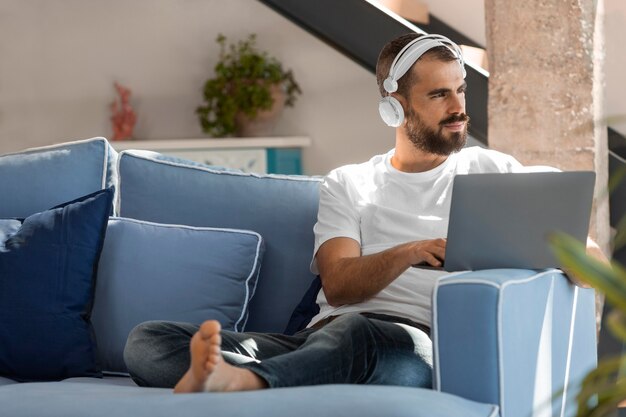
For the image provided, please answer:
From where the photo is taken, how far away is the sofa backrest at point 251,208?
2.57 m

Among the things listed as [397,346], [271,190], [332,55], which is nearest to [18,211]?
[271,190]

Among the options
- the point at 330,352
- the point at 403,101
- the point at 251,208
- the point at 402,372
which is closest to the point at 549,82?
the point at 403,101

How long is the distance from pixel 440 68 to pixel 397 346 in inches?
34.2

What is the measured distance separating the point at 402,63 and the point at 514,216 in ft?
2.73

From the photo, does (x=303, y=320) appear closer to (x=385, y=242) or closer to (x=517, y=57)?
(x=385, y=242)

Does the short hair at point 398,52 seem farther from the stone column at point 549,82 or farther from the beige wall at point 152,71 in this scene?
the beige wall at point 152,71

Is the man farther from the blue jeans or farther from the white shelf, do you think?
the white shelf

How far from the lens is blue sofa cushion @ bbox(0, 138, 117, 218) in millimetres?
2707

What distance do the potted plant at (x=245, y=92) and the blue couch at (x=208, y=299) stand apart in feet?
9.24

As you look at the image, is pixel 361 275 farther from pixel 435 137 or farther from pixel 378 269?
pixel 435 137

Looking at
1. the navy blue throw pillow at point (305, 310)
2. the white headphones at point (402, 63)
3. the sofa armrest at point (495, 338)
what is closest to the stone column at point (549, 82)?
the white headphones at point (402, 63)

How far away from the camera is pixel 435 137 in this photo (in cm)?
265

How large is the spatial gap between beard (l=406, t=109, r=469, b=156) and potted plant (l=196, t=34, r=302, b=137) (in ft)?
9.50

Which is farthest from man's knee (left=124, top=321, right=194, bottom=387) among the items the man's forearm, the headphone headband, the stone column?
the stone column
